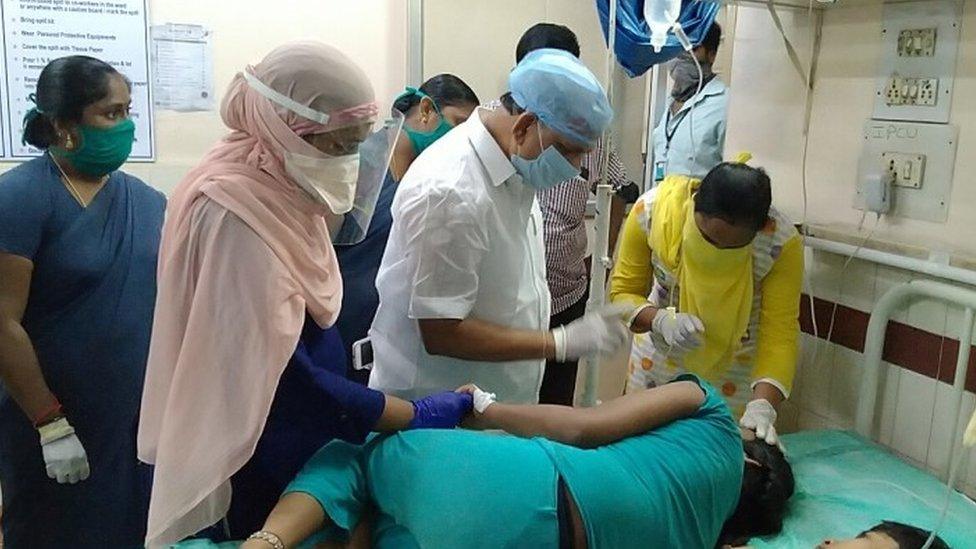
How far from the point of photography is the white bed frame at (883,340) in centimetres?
182

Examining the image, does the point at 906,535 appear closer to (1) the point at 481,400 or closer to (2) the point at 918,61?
(1) the point at 481,400

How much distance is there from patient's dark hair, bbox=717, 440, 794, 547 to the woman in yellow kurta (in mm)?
136

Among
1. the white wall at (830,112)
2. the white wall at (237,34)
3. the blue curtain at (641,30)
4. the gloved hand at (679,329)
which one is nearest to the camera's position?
the white wall at (830,112)

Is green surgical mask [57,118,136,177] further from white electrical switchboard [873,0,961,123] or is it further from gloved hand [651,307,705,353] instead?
white electrical switchboard [873,0,961,123]

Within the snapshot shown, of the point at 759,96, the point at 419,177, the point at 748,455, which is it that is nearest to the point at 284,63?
the point at 419,177

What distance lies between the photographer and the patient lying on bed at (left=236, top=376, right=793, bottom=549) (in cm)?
120

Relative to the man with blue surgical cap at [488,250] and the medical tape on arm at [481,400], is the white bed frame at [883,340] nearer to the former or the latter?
the man with blue surgical cap at [488,250]

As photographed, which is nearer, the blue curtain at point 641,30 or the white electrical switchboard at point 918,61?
the white electrical switchboard at point 918,61

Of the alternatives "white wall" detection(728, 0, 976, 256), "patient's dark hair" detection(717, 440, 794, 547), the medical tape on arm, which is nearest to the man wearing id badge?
"white wall" detection(728, 0, 976, 256)

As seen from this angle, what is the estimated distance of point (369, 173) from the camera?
54.4 inches

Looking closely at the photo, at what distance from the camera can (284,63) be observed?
1.17 meters

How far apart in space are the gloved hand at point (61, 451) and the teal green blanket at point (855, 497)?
1402mm

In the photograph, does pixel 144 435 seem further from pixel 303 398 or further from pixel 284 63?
pixel 284 63

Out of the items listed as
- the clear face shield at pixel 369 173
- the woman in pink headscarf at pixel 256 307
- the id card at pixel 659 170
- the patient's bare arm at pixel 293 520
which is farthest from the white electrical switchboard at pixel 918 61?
the patient's bare arm at pixel 293 520
